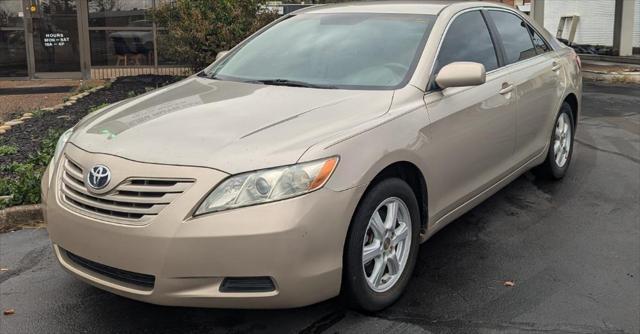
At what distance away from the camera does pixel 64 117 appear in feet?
27.4

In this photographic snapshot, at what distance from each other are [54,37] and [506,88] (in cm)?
1147

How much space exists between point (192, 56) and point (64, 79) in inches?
179

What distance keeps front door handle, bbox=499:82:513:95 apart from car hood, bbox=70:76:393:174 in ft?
4.03

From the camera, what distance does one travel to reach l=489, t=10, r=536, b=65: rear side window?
4850 millimetres

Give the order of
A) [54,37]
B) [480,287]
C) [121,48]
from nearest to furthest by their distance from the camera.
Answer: [480,287] < [54,37] < [121,48]

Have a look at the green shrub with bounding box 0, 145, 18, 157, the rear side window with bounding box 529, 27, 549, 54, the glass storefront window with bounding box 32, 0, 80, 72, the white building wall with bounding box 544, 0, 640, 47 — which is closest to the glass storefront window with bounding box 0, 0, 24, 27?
the glass storefront window with bounding box 32, 0, 80, 72

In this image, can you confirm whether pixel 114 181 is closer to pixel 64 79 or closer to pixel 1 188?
pixel 1 188

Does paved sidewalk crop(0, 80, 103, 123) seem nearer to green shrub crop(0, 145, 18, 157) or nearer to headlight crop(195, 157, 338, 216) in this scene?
green shrub crop(0, 145, 18, 157)

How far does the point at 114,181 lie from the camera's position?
2.91 meters

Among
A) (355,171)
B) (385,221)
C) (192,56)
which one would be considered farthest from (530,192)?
(192,56)

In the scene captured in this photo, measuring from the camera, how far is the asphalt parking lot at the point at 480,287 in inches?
129

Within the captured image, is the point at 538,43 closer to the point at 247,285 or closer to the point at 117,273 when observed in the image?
the point at 247,285

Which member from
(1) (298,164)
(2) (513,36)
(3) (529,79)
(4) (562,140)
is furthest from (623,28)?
(1) (298,164)

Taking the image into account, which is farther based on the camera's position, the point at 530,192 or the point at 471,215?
the point at 530,192
